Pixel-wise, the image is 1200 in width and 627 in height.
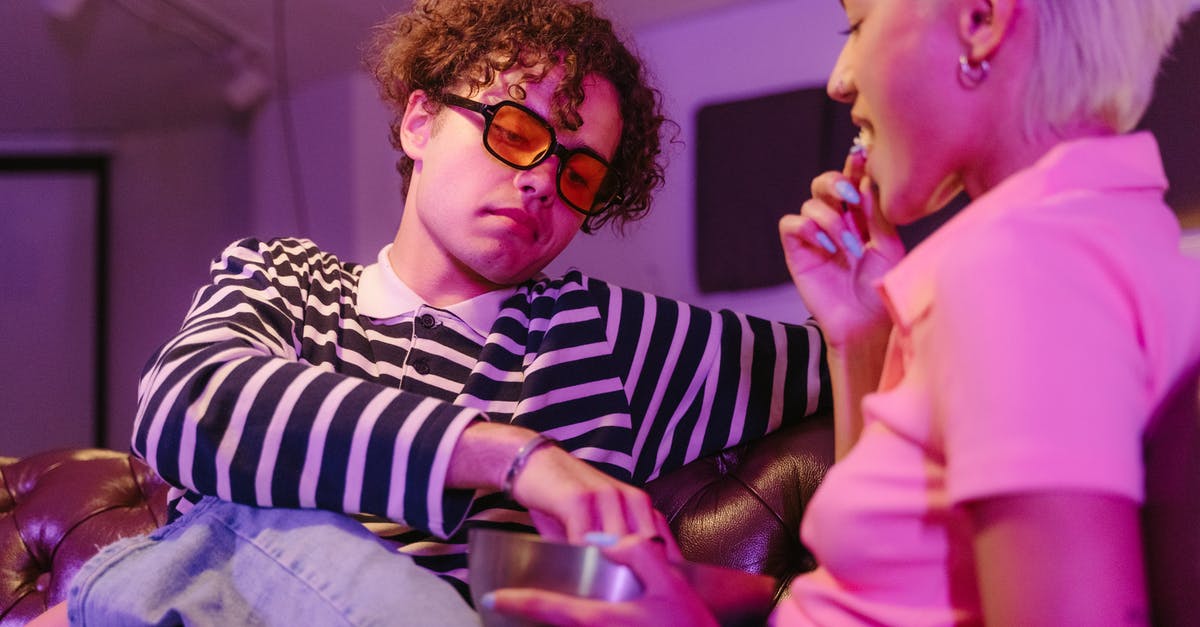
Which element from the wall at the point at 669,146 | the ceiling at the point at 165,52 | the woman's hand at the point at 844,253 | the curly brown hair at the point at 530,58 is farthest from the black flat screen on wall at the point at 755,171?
the woman's hand at the point at 844,253

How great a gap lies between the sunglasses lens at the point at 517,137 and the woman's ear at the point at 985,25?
27.2 inches

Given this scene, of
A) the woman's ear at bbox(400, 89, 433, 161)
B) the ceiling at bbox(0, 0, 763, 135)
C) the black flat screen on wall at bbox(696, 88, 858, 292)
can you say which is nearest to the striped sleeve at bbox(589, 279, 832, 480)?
the woman's ear at bbox(400, 89, 433, 161)

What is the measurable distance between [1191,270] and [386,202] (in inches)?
105

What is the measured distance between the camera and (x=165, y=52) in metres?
2.91

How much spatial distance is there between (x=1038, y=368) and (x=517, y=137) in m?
0.87

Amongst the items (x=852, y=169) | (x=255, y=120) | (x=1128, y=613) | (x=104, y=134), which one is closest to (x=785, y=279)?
(x=852, y=169)

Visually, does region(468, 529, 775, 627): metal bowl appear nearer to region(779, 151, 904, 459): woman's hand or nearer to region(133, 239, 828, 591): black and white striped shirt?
region(133, 239, 828, 591): black and white striped shirt

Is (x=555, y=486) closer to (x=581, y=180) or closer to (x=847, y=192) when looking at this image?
(x=847, y=192)

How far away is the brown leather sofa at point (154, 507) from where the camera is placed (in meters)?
1.26

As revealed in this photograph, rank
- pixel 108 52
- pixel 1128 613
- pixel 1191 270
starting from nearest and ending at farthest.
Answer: pixel 1128 613 < pixel 1191 270 < pixel 108 52

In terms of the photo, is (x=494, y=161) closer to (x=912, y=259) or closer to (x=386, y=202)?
(x=912, y=259)

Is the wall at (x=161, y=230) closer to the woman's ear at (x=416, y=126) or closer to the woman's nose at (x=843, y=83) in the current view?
the woman's ear at (x=416, y=126)

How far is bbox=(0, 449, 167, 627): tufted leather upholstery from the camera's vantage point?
1603mm

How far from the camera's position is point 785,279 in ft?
7.48
